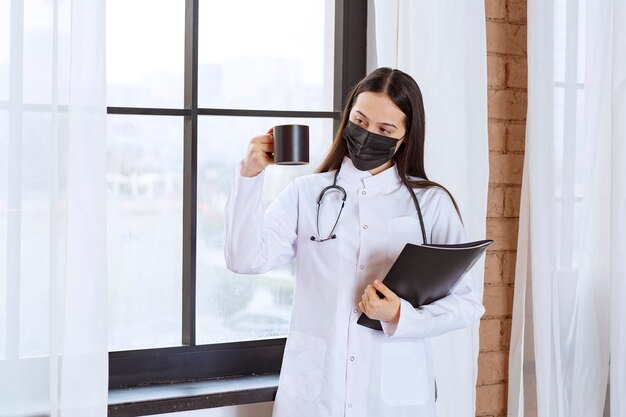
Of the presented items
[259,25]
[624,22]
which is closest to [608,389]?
[624,22]

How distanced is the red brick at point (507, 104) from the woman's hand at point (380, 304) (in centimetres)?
97

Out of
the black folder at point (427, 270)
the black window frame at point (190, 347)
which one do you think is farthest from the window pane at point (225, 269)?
the black folder at point (427, 270)

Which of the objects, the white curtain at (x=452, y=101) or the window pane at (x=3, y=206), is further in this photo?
the white curtain at (x=452, y=101)

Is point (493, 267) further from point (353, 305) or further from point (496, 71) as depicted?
point (353, 305)

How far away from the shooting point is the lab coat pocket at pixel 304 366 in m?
1.91

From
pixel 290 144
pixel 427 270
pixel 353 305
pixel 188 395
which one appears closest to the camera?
pixel 290 144

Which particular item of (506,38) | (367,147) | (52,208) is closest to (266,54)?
(367,147)

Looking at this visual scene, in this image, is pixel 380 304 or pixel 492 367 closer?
pixel 380 304

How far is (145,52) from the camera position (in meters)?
2.28

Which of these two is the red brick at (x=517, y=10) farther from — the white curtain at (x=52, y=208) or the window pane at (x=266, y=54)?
the white curtain at (x=52, y=208)

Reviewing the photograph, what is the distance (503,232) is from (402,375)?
874mm

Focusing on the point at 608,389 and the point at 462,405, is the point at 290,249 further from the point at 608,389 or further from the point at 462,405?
the point at 608,389

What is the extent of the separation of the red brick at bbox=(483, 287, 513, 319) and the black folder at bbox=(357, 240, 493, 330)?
72cm

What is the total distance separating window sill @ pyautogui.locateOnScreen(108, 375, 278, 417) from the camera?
2039 millimetres
